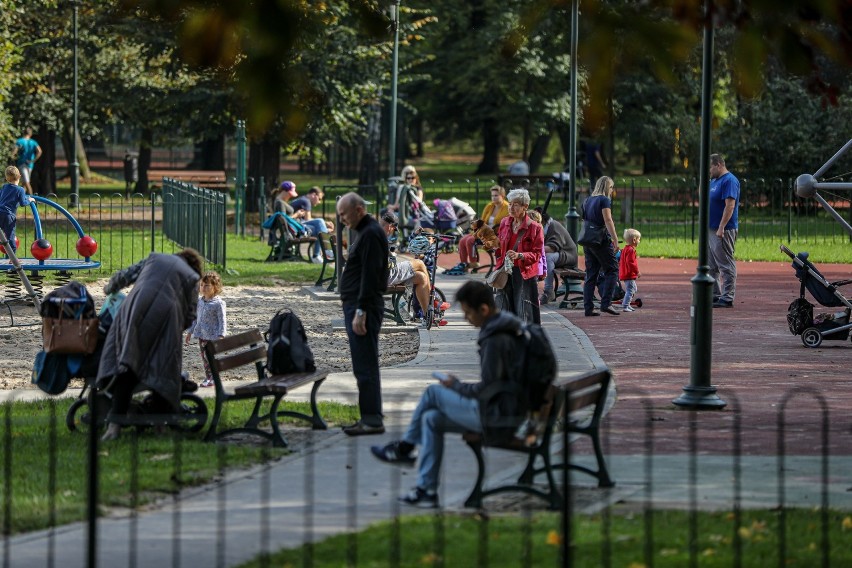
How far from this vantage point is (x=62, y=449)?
9.71 meters

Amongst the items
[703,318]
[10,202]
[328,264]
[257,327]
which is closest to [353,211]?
[703,318]

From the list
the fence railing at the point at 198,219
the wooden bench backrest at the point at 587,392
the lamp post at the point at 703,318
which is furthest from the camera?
the fence railing at the point at 198,219

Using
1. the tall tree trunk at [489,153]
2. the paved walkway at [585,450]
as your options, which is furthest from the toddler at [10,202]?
the tall tree trunk at [489,153]

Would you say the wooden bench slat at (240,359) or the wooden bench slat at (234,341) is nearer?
the wooden bench slat at (240,359)

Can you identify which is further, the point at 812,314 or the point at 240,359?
the point at 812,314

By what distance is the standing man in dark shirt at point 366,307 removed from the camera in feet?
34.2

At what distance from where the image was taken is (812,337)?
15.3m

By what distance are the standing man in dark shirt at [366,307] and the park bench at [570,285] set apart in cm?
855

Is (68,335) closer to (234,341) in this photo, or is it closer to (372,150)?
(234,341)

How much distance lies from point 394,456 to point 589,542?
1956 millimetres

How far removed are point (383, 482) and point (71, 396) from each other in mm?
4224

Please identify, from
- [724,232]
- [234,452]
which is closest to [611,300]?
[724,232]

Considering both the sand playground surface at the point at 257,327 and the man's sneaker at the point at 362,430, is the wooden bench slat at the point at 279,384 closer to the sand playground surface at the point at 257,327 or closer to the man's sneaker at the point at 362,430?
the man's sneaker at the point at 362,430

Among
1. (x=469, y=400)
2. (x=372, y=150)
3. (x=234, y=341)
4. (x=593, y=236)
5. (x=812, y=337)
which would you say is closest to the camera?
(x=469, y=400)
